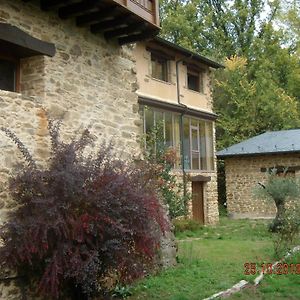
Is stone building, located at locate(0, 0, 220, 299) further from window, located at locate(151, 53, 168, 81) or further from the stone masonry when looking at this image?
window, located at locate(151, 53, 168, 81)

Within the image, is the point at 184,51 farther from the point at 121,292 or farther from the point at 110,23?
the point at 121,292

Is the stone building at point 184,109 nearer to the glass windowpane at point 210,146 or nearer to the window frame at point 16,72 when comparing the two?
the glass windowpane at point 210,146

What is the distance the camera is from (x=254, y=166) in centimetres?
2253

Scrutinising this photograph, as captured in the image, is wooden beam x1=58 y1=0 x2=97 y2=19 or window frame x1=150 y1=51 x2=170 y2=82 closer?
wooden beam x1=58 y1=0 x2=97 y2=19

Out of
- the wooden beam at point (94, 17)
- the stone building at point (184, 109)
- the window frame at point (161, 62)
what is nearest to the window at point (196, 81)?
the stone building at point (184, 109)

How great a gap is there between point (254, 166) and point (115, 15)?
628 inches

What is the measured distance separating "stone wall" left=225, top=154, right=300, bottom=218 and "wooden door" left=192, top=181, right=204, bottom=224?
10.00ft

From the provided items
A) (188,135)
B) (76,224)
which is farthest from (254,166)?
(76,224)

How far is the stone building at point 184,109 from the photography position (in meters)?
17.6

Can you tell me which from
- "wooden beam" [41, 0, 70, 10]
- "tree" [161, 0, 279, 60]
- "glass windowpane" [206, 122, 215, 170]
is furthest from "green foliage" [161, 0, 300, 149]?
"wooden beam" [41, 0, 70, 10]

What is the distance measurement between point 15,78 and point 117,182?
99.8 inches

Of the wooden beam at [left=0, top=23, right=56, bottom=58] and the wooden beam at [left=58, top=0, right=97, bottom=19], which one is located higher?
the wooden beam at [left=58, top=0, right=97, bottom=19]

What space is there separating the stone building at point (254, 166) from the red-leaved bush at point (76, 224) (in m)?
15.9

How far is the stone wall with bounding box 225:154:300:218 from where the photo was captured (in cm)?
2197
